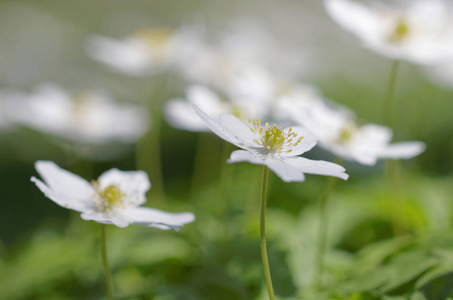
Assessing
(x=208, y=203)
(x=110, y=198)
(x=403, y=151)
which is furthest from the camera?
(x=208, y=203)

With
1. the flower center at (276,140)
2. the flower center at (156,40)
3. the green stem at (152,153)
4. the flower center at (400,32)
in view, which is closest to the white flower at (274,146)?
the flower center at (276,140)

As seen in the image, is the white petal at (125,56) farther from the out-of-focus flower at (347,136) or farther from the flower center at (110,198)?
the flower center at (110,198)

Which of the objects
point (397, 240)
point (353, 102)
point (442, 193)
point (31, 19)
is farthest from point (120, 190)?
point (31, 19)

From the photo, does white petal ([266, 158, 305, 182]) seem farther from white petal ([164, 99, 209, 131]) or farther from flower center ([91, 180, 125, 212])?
white petal ([164, 99, 209, 131])

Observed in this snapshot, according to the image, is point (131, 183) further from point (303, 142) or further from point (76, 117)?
point (76, 117)

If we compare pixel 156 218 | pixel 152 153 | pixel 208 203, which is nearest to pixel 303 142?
pixel 156 218

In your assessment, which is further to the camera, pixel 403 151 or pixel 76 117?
pixel 76 117
